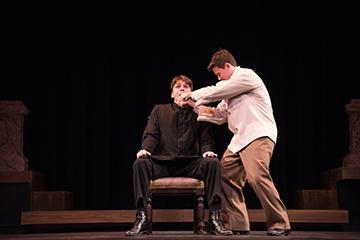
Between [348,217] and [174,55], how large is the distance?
2.40 metres

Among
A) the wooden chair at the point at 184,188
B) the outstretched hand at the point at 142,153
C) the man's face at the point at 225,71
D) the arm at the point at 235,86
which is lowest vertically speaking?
the wooden chair at the point at 184,188

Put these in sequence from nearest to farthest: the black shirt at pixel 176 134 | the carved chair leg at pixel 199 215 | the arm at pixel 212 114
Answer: the carved chair leg at pixel 199 215 < the arm at pixel 212 114 < the black shirt at pixel 176 134

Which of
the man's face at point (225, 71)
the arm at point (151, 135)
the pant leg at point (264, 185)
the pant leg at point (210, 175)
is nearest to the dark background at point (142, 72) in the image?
the arm at point (151, 135)

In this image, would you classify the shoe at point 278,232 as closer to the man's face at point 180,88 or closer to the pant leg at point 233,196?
the pant leg at point 233,196

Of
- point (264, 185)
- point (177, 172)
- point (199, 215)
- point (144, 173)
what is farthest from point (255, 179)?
point (144, 173)

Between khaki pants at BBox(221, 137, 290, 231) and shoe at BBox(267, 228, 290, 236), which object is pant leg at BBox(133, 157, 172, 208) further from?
shoe at BBox(267, 228, 290, 236)

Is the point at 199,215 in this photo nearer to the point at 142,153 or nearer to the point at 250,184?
the point at 250,184

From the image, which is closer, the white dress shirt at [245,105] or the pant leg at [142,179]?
the pant leg at [142,179]

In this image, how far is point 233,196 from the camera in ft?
15.5

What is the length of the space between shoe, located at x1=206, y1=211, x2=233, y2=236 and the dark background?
1.89m

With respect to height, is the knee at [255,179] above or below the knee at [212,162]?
below

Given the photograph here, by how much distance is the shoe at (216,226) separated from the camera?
4.43 meters

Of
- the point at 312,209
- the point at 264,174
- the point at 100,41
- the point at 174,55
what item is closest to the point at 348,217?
the point at 312,209

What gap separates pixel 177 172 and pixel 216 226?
59 cm
